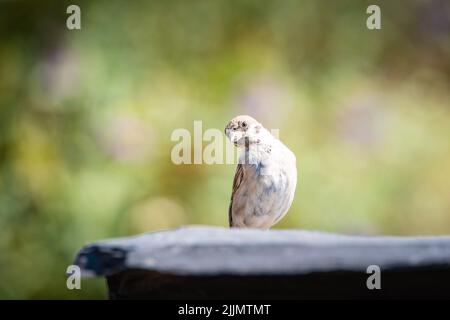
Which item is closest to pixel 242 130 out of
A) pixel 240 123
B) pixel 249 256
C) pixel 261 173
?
pixel 240 123

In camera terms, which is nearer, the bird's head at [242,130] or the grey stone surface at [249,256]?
the grey stone surface at [249,256]

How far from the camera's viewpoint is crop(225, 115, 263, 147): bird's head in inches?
117

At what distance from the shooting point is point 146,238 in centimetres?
156

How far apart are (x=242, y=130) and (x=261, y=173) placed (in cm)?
19

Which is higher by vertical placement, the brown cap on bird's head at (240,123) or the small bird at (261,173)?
the brown cap on bird's head at (240,123)

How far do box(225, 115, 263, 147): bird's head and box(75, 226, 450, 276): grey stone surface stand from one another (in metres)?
1.49

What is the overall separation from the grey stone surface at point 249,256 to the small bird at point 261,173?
1.52m

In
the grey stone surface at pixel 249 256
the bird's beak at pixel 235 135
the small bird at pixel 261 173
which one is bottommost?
the grey stone surface at pixel 249 256

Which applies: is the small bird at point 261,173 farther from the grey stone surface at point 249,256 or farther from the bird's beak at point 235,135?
the grey stone surface at point 249,256

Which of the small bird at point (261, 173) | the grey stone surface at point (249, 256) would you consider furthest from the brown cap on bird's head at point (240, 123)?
the grey stone surface at point (249, 256)

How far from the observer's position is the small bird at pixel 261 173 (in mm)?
3014

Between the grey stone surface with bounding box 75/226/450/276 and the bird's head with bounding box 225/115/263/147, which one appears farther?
the bird's head with bounding box 225/115/263/147

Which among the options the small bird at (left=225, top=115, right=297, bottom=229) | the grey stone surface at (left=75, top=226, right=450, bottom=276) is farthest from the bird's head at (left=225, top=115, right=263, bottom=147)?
the grey stone surface at (left=75, top=226, right=450, bottom=276)

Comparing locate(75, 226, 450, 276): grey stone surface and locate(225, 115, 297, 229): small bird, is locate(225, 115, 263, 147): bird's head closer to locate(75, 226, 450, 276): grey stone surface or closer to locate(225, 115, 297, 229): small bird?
locate(225, 115, 297, 229): small bird
